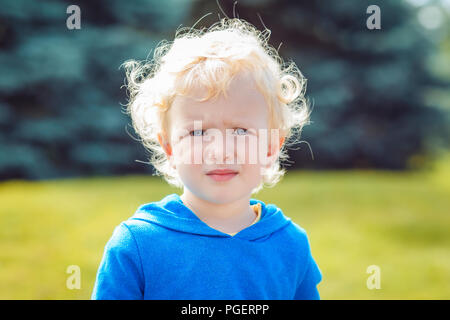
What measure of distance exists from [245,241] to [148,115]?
666 mm

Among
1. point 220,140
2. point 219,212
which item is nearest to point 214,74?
point 220,140

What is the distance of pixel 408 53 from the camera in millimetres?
11383

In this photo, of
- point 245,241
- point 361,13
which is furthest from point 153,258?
point 361,13

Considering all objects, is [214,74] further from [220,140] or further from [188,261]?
[188,261]

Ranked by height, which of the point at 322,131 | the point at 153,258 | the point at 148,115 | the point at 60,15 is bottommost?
the point at 153,258

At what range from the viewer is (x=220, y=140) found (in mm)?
1855

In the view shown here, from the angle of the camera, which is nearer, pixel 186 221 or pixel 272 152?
pixel 186 221

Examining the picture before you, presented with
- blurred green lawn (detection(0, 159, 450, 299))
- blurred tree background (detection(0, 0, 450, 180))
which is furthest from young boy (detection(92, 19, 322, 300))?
blurred tree background (detection(0, 0, 450, 180))

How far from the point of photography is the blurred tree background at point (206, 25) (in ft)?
34.4

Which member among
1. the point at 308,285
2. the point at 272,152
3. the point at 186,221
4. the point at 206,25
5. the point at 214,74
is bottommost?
the point at 308,285

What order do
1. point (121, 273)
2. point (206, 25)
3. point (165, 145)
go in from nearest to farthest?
point (121, 273) < point (165, 145) < point (206, 25)

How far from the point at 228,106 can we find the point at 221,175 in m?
0.25

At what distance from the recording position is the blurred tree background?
34.4ft
